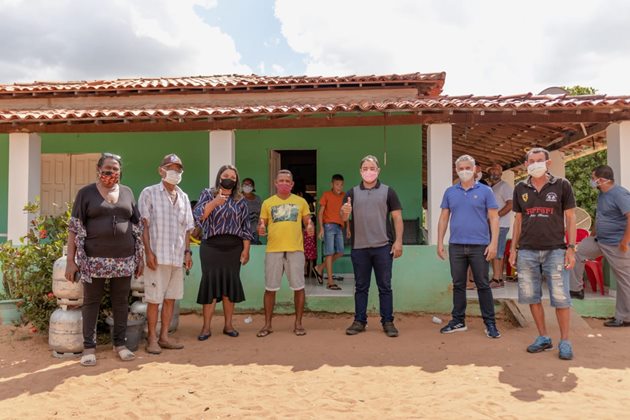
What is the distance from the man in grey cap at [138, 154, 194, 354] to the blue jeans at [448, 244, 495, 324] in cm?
285

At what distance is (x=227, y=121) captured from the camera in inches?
254

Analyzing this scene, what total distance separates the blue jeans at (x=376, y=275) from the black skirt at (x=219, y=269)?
51.4 inches

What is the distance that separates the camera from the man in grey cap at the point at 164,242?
4.34 m

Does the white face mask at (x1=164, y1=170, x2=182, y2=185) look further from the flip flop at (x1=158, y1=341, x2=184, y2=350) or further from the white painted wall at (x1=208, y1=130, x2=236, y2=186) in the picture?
A: the white painted wall at (x1=208, y1=130, x2=236, y2=186)

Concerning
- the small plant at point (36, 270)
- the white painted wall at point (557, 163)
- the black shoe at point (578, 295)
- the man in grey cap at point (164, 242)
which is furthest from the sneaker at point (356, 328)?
the white painted wall at point (557, 163)

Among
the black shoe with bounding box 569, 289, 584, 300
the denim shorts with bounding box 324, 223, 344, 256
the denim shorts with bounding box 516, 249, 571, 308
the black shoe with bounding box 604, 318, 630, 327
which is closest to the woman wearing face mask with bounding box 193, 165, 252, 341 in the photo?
the denim shorts with bounding box 324, 223, 344, 256

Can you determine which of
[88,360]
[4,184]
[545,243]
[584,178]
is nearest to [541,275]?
[545,243]

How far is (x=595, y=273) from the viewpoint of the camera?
20.5 ft

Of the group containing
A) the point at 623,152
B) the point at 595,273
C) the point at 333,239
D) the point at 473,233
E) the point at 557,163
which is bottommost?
the point at 595,273

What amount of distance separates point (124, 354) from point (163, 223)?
1.25 metres

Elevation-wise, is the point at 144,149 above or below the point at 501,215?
above

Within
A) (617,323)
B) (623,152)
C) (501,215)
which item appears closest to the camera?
(617,323)

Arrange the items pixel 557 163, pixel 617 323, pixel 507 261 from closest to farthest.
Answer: pixel 617 323, pixel 507 261, pixel 557 163

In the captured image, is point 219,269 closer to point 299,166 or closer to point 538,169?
point 538,169
